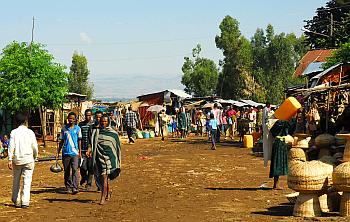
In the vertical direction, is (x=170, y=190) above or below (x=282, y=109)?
below

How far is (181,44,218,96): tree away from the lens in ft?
229

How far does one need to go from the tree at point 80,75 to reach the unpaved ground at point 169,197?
54489 millimetres

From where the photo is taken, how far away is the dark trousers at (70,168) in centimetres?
1230

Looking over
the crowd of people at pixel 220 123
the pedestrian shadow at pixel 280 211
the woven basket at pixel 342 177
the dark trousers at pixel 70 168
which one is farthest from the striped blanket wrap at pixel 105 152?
the crowd of people at pixel 220 123

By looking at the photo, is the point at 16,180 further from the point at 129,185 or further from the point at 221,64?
the point at 221,64

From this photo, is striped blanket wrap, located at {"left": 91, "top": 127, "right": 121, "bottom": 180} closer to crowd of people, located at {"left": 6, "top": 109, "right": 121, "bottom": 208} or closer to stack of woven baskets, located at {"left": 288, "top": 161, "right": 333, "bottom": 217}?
crowd of people, located at {"left": 6, "top": 109, "right": 121, "bottom": 208}

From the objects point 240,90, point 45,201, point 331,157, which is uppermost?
point 240,90

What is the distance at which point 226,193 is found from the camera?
1212 cm

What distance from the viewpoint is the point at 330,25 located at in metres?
41.1

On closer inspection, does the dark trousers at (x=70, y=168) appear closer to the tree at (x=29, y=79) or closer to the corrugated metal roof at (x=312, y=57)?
the tree at (x=29, y=79)

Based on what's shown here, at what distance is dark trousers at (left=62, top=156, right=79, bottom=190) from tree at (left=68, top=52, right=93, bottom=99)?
60144 mm

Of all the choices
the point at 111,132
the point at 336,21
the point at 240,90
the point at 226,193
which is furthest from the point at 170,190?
the point at 240,90

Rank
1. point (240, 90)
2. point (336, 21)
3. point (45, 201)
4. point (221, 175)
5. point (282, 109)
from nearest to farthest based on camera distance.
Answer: point (45, 201)
point (282, 109)
point (221, 175)
point (336, 21)
point (240, 90)

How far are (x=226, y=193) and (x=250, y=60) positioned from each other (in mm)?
55534
